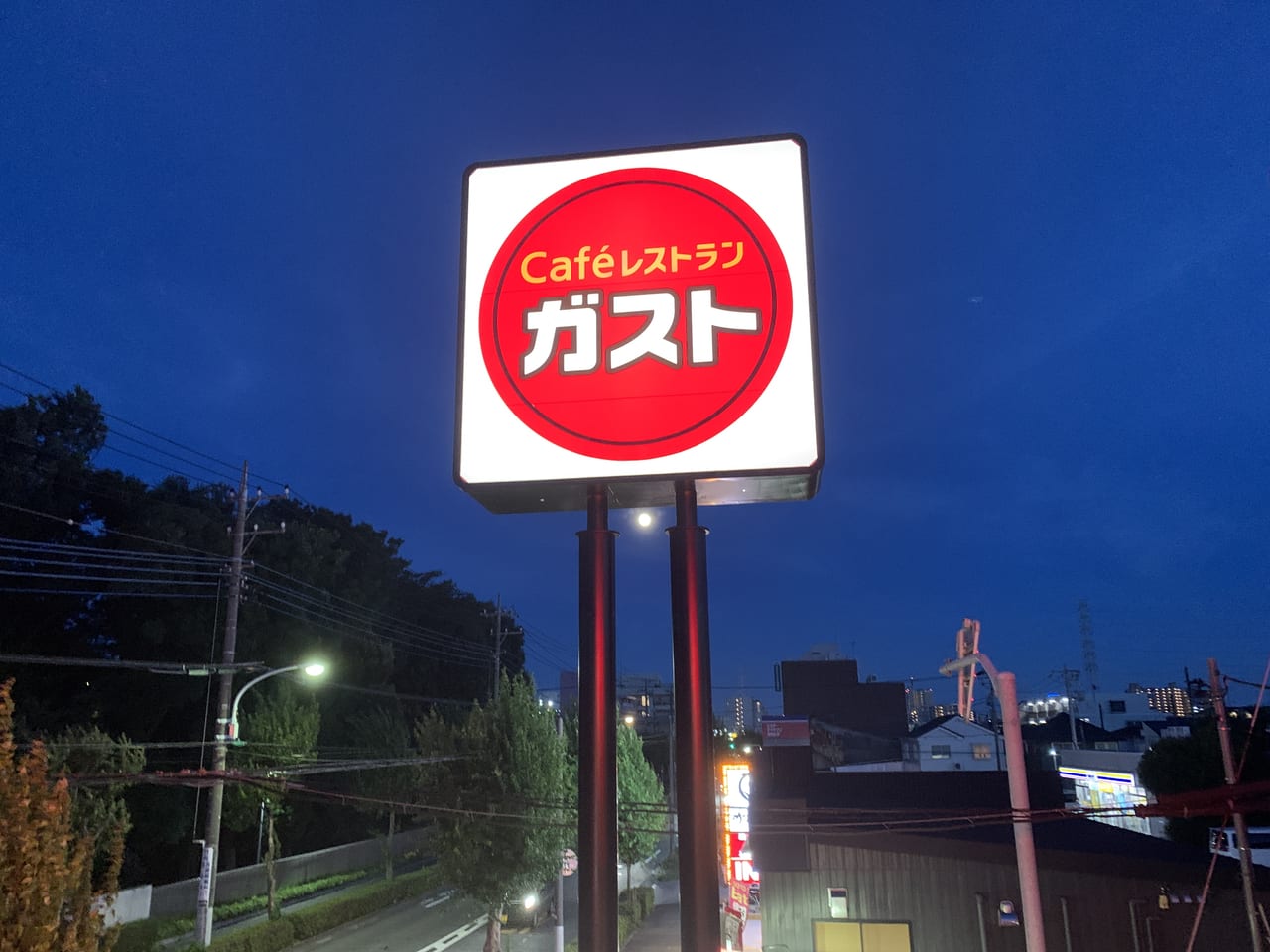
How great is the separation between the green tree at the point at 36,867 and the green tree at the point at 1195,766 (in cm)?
3375

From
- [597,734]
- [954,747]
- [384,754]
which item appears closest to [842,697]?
[954,747]

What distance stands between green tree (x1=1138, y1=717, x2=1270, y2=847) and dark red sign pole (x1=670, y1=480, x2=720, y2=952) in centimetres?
3323

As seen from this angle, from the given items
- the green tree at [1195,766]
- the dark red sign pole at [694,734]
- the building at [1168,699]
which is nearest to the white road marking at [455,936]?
the green tree at [1195,766]

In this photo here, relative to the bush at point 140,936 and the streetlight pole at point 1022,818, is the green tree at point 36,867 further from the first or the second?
the bush at point 140,936

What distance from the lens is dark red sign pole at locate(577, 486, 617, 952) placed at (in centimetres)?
431

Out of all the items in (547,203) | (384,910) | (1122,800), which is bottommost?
(384,910)

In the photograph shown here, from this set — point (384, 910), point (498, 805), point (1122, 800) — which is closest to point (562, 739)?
point (498, 805)

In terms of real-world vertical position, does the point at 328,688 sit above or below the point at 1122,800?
above

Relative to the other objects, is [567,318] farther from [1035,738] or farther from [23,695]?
[1035,738]

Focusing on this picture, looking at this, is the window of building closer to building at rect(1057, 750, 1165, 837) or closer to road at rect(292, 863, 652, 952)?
road at rect(292, 863, 652, 952)

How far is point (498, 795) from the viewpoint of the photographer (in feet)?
77.7

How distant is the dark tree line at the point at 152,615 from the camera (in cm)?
2827

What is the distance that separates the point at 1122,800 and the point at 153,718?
3987 cm

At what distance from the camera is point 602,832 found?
4.41 m
